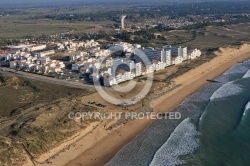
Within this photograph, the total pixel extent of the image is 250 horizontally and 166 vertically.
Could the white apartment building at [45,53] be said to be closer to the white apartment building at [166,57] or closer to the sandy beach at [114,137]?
the white apartment building at [166,57]

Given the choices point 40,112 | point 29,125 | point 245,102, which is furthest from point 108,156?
point 245,102

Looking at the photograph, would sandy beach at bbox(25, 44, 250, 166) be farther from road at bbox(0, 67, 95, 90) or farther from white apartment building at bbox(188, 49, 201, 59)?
white apartment building at bbox(188, 49, 201, 59)

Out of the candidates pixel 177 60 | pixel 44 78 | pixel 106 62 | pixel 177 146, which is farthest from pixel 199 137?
pixel 177 60

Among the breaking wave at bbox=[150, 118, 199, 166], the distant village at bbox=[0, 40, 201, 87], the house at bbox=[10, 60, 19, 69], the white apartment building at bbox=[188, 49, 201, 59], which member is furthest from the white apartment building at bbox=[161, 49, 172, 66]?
the house at bbox=[10, 60, 19, 69]

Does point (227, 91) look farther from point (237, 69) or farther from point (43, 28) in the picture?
point (43, 28)

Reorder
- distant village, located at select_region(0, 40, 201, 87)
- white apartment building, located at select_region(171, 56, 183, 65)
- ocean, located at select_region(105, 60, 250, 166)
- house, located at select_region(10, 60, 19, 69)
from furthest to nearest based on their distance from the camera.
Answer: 1. white apartment building, located at select_region(171, 56, 183, 65)
2. house, located at select_region(10, 60, 19, 69)
3. distant village, located at select_region(0, 40, 201, 87)
4. ocean, located at select_region(105, 60, 250, 166)

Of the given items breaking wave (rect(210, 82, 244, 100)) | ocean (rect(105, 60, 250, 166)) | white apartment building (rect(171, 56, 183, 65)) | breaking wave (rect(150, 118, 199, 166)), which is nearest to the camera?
breaking wave (rect(150, 118, 199, 166))
